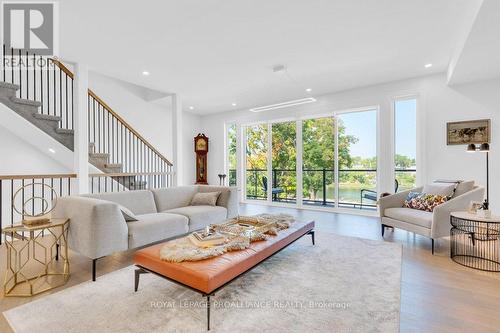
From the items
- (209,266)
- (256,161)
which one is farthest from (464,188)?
(256,161)

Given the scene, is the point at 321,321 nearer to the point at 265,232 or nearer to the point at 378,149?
the point at 265,232

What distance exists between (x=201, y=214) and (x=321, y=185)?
140 inches

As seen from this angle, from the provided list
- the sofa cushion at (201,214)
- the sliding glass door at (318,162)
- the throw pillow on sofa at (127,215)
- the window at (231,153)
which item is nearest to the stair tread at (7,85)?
the throw pillow on sofa at (127,215)

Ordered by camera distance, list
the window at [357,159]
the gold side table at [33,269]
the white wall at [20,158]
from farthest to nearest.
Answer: the window at [357,159] < the white wall at [20,158] < the gold side table at [33,269]

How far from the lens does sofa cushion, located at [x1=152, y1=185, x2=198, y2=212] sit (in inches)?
152

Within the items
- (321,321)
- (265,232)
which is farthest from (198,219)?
(321,321)

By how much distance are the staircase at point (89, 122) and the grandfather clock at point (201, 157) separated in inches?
54.8

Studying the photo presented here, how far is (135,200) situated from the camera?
11.4 feet

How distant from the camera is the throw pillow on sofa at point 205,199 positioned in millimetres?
4145

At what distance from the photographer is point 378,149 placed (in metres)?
5.30

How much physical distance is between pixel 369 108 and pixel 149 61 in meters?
4.54

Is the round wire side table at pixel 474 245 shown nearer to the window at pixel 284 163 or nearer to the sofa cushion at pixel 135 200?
the window at pixel 284 163

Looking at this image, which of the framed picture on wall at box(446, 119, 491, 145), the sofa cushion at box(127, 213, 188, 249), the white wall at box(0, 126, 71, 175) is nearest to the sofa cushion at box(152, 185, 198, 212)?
the sofa cushion at box(127, 213, 188, 249)

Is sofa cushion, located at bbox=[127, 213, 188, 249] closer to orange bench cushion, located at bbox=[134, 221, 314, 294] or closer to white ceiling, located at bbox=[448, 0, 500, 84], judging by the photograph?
orange bench cushion, located at bbox=[134, 221, 314, 294]
